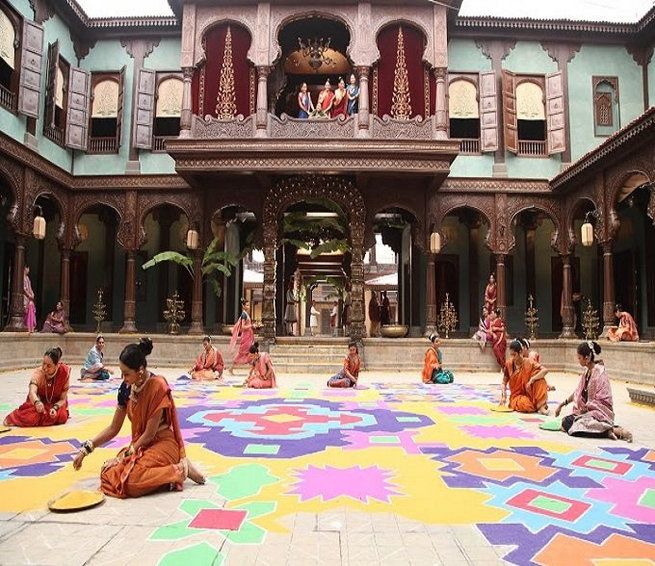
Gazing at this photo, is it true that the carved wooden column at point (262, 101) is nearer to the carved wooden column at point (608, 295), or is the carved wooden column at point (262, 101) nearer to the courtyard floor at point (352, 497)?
the carved wooden column at point (608, 295)

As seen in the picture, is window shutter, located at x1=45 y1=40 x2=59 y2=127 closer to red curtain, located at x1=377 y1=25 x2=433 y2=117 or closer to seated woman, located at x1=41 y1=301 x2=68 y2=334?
seated woman, located at x1=41 y1=301 x2=68 y2=334

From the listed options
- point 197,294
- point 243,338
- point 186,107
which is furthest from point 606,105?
point 197,294

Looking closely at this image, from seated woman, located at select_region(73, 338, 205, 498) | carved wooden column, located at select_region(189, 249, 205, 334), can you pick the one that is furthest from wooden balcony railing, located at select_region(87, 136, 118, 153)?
seated woman, located at select_region(73, 338, 205, 498)

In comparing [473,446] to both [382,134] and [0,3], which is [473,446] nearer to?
[382,134]

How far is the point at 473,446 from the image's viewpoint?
17.1 feet

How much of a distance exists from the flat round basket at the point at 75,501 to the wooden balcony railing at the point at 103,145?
14665mm

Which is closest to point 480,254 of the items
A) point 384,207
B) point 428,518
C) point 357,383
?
point 384,207

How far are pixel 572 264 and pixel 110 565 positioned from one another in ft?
58.2

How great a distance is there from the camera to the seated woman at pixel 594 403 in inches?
219

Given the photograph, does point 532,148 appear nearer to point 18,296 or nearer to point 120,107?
point 120,107

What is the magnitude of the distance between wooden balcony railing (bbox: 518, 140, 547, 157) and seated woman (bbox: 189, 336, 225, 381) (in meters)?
10.5

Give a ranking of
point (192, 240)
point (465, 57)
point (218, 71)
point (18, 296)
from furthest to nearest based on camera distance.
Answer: point (465, 57), point (192, 240), point (218, 71), point (18, 296)

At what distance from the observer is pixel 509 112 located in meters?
16.1

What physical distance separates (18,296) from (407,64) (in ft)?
37.7
